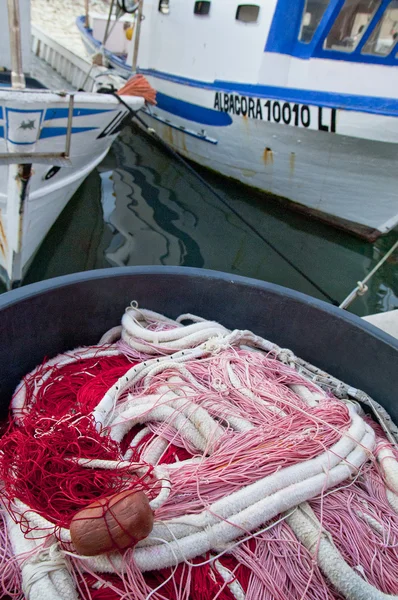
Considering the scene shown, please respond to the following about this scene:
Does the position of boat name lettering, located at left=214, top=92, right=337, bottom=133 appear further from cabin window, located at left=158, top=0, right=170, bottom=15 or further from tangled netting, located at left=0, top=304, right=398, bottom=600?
tangled netting, located at left=0, top=304, right=398, bottom=600

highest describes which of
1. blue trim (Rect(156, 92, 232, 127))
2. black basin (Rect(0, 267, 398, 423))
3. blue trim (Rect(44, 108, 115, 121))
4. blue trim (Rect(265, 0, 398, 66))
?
blue trim (Rect(265, 0, 398, 66))

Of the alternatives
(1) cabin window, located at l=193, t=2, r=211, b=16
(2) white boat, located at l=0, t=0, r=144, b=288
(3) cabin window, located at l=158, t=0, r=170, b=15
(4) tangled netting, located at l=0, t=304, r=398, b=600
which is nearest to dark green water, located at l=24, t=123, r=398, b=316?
(2) white boat, located at l=0, t=0, r=144, b=288

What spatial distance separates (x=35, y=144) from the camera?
12.3ft

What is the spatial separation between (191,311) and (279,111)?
14.0 feet

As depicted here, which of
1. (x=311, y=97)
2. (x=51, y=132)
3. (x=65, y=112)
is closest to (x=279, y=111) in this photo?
(x=311, y=97)

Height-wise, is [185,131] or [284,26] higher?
[284,26]

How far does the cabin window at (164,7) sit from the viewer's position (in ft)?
25.2

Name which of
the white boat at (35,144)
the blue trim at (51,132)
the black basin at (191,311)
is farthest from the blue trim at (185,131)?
the black basin at (191,311)

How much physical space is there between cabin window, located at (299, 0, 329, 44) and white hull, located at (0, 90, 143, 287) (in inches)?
102

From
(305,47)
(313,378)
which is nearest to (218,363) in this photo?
(313,378)

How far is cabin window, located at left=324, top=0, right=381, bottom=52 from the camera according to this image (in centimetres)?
544

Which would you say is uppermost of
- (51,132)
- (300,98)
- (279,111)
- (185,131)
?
(300,98)

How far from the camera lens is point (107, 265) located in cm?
520

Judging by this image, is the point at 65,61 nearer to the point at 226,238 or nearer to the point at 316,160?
the point at 226,238
